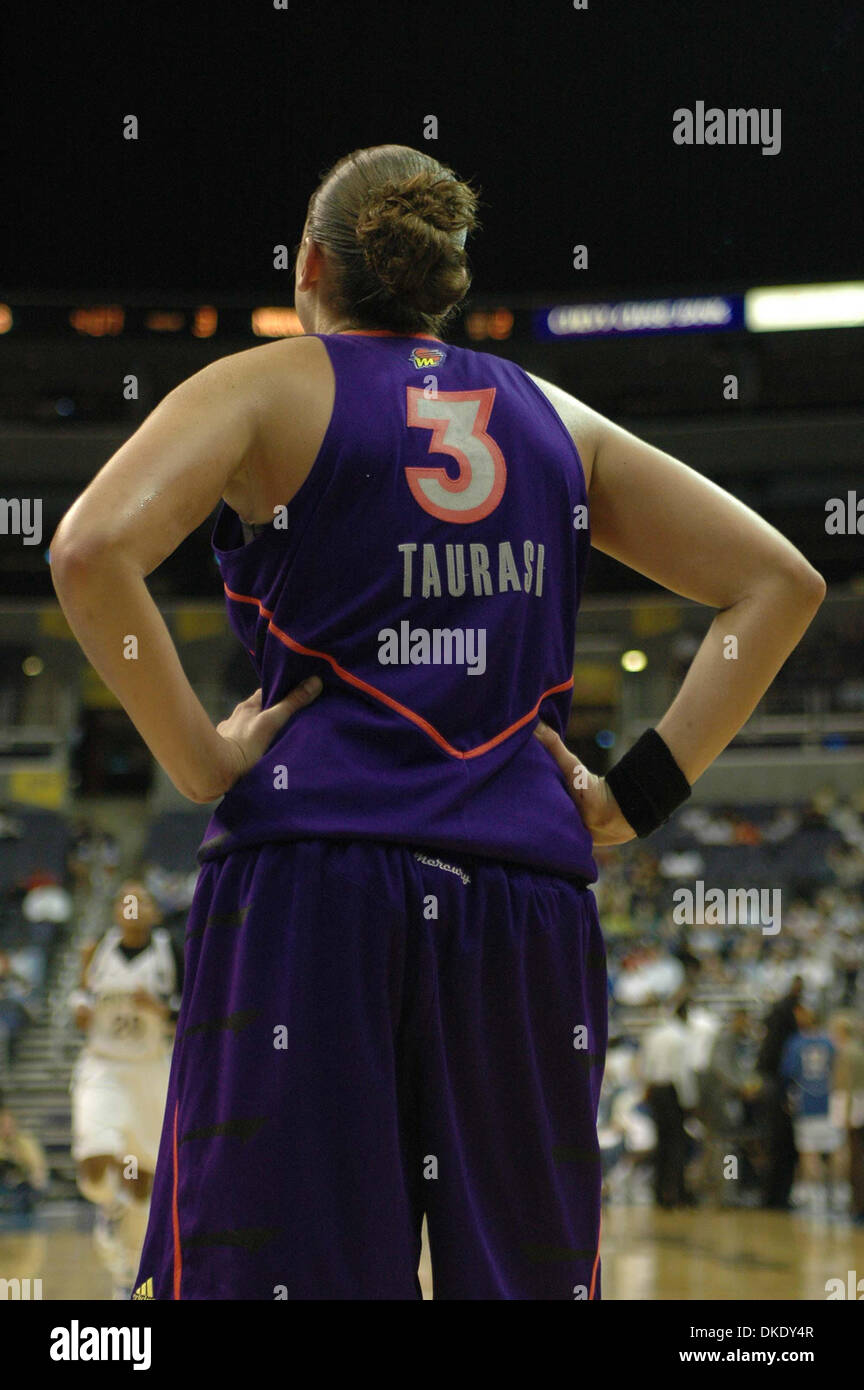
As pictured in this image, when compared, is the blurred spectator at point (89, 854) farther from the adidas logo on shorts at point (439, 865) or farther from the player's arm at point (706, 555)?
the adidas logo on shorts at point (439, 865)

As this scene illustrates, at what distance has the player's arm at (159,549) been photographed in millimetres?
1537

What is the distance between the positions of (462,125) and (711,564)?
819 cm

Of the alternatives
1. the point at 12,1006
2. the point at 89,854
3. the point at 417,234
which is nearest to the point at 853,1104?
the point at 12,1006

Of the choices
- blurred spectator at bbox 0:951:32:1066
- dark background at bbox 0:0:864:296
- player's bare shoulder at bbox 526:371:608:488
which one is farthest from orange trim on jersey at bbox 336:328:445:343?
blurred spectator at bbox 0:951:32:1066

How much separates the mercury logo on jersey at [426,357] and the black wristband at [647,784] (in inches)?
21.6

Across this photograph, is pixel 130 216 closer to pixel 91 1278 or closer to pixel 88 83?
pixel 88 83

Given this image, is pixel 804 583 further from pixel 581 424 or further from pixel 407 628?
pixel 407 628

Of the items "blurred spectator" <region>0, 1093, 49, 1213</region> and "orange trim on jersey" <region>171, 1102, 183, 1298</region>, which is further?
"blurred spectator" <region>0, 1093, 49, 1213</region>

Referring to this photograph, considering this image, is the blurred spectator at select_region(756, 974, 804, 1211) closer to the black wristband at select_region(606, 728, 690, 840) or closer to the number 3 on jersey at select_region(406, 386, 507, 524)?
the black wristband at select_region(606, 728, 690, 840)

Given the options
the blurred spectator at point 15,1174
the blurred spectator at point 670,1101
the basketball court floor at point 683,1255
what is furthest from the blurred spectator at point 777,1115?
the blurred spectator at point 15,1174

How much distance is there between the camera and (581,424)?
1.88 meters

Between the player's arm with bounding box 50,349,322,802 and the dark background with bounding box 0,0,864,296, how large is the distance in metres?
6.93

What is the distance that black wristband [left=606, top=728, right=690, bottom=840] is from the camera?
6.19 ft
